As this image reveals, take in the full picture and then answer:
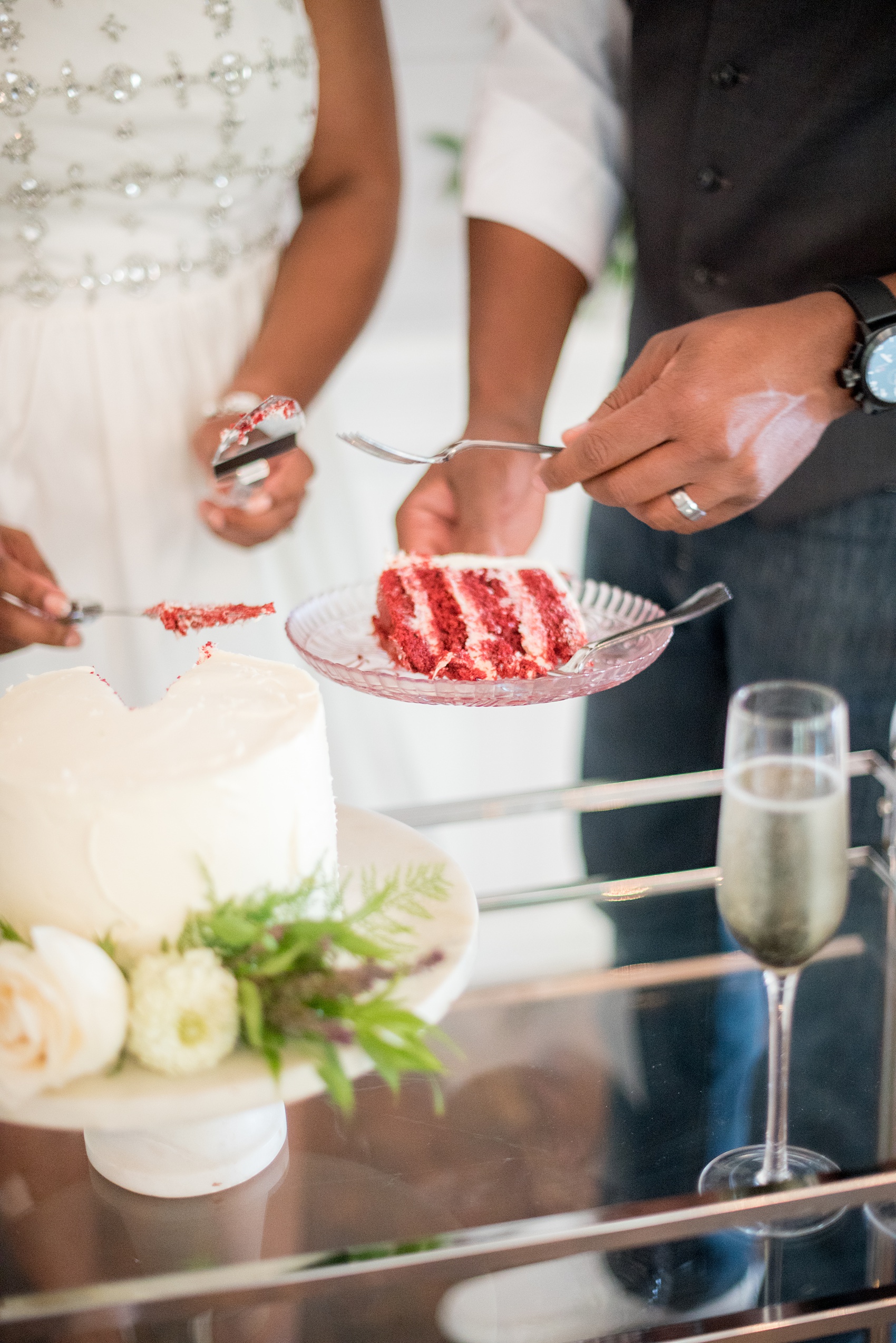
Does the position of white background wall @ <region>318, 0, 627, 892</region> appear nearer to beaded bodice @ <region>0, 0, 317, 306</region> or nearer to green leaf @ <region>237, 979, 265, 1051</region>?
beaded bodice @ <region>0, 0, 317, 306</region>

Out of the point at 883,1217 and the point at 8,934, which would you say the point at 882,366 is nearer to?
the point at 883,1217

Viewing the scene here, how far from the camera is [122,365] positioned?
1798 mm

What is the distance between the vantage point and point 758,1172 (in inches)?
35.9

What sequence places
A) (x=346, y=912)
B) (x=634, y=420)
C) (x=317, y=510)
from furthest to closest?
(x=317, y=510) < (x=634, y=420) < (x=346, y=912)

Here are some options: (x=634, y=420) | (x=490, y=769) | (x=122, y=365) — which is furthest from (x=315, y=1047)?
(x=490, y=769)

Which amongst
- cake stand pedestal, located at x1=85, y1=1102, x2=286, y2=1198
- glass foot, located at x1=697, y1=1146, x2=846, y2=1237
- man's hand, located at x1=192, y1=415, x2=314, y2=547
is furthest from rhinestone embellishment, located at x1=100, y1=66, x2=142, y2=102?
glass foot, located at x1=697, y1=1146, x2=846, y2=1237

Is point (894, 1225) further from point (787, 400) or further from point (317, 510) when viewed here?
point (317, 510)

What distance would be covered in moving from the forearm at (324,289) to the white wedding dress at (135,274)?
6 centimetres

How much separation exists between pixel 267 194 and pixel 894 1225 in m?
1.66

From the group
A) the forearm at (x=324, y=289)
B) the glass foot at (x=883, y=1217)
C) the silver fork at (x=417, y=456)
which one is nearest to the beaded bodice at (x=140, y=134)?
the forearm at (x=324, y=289)

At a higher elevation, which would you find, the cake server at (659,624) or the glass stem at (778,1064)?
the cake server at (659,624)

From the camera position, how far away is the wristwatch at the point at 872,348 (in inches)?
47.6

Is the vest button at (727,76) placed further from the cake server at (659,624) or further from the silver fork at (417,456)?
the cake server at (659,624)

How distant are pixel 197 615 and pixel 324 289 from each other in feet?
2.66
